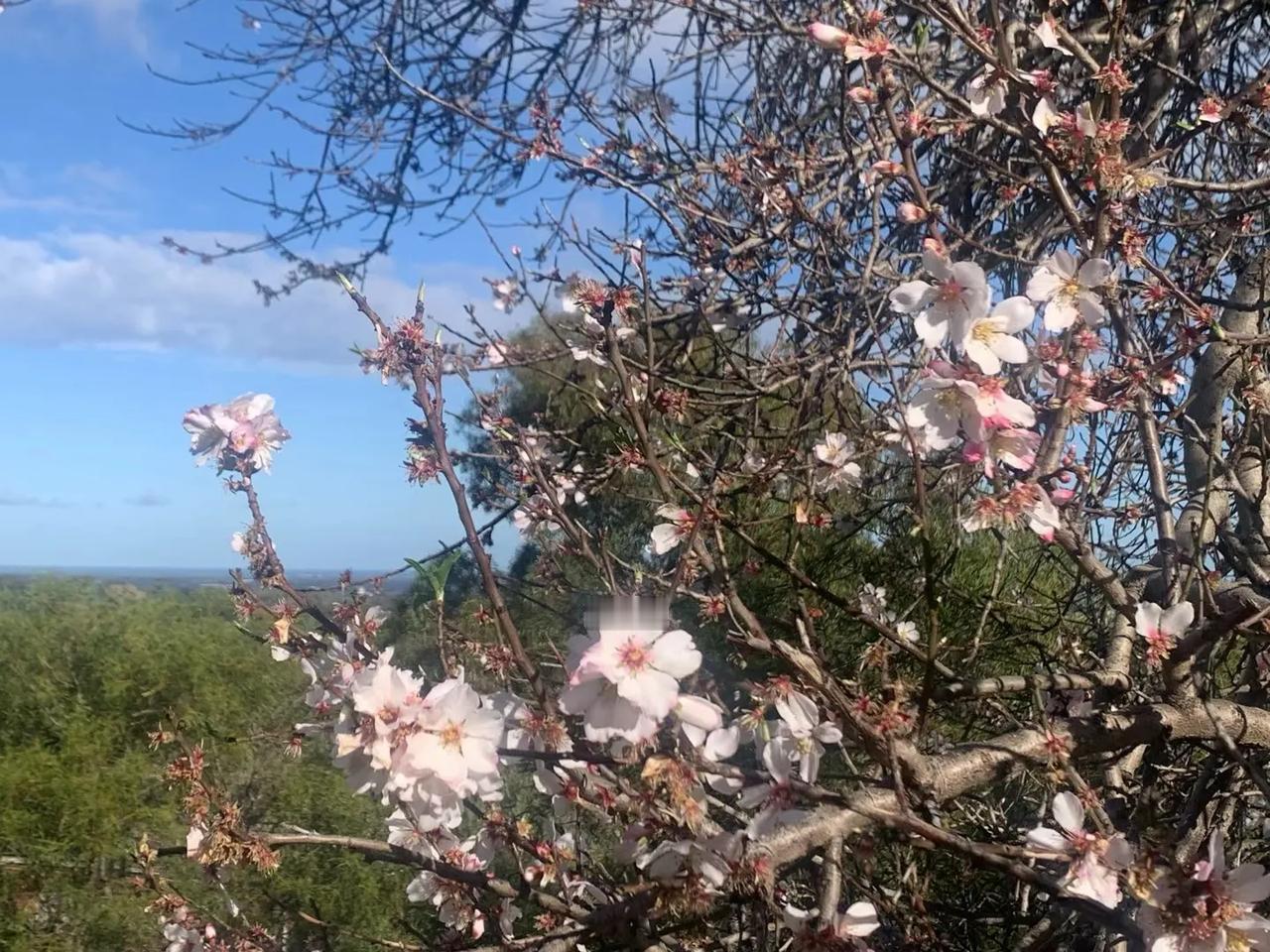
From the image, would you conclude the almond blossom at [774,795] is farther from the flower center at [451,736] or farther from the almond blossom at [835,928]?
the flower center at [451,736]

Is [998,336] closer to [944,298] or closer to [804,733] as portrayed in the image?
[944,298]

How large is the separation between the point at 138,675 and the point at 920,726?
598 centimetres

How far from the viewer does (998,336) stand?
1.33 m

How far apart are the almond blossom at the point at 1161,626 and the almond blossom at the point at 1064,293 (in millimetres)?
443

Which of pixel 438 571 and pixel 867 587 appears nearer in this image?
pixel 438 571

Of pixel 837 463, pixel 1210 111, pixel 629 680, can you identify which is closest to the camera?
pixel 629 680

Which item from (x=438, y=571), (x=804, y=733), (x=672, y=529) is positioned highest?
(x=672, y=529)

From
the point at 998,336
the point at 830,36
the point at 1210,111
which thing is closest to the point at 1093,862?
the point at 998,336

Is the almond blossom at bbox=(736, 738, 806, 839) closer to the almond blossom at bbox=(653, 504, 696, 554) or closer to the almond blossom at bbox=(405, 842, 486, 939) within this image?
the almond blossom at bbox=(653, 504, 696, 554)

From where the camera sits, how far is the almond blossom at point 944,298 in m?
1.34

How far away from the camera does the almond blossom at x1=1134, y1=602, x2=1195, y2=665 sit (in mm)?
1424

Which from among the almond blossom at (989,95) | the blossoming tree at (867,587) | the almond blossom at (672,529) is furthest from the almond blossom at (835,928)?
the almond blossom at (989,95)

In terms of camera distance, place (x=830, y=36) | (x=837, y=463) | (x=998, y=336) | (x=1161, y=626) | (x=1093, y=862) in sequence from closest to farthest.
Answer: (x=1093, y=862)
(x=998, y=336)
(x=1161, y=626)
(x=830, y=36)
(x=837, y=463)

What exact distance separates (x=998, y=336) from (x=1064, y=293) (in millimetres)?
261
